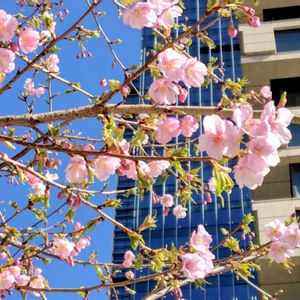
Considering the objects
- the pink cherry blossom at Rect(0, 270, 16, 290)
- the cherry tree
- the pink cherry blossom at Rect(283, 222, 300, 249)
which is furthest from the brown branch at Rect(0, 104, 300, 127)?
the pink cherry blossom at Rect(0, 270, 16, 290)

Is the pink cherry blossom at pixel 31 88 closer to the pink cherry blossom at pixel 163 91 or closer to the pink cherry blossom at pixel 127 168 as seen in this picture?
the pink cherry blossom at pixel 127 168

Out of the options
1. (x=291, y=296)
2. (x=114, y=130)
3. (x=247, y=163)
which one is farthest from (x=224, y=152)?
(x=291, y=296)

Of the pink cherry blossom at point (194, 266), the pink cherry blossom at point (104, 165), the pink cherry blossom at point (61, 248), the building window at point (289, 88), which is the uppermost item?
the building window at point (289, 88)

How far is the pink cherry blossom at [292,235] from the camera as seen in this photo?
4.52m

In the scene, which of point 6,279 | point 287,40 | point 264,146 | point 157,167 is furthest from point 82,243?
point 287,40

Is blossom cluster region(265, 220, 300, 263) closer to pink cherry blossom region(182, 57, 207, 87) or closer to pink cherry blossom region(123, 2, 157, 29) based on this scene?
pink cherry blossom region(182, 57, 207, 87)

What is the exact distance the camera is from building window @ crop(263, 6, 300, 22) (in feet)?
53.0

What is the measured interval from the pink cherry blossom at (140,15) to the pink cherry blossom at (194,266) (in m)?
1.39

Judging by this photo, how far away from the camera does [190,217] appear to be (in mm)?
46344

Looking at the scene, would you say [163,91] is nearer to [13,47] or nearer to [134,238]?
[134,238]

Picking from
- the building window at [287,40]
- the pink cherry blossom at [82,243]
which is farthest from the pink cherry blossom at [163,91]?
the building window at [287,40]

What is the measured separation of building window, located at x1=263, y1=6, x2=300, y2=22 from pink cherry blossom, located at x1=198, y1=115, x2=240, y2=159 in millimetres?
14087

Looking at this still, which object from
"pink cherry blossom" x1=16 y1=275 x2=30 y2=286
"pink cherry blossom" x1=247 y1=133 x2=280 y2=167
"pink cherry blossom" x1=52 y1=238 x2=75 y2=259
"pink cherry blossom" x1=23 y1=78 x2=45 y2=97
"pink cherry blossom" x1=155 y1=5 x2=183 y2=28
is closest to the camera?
"pink cherry blossom" x1=247 y1=133 x2=280 y2=167

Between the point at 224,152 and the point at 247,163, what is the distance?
10 cm
